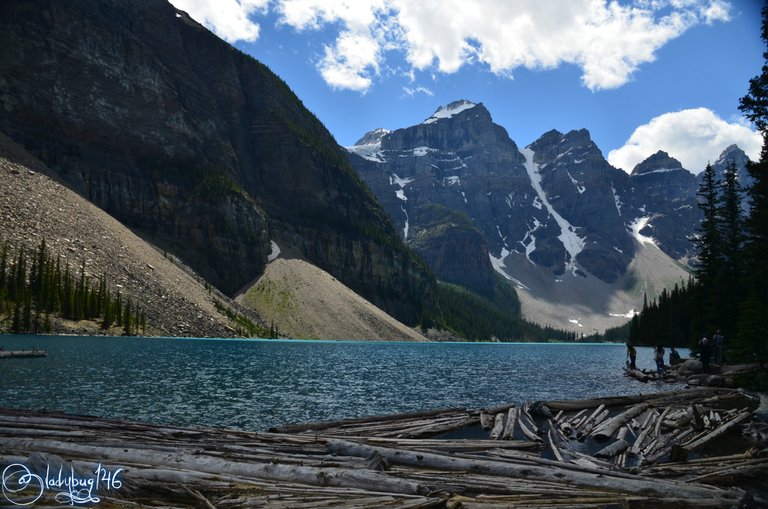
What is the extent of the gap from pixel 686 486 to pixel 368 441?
8.92 metres

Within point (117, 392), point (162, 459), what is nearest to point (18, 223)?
point (117, 392)

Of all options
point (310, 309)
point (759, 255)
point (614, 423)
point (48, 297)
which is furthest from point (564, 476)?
point (310, 309)

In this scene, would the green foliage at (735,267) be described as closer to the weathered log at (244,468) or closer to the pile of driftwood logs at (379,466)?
the pile of driftwood logs at (379,466)

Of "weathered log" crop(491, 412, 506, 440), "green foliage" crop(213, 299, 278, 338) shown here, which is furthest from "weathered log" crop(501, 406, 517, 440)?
"green foliage" crop(213, 299, 278, 338)

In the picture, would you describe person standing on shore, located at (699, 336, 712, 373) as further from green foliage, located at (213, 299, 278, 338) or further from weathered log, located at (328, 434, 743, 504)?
green foliage, located at (213, 299, 278, 338)

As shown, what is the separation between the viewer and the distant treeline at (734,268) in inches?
1398

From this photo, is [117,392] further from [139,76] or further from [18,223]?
[139,76]

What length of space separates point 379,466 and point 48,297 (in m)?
116

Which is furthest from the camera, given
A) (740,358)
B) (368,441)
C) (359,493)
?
(740,358)

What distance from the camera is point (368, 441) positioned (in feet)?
53.4

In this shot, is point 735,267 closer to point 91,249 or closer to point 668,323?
point 668,323

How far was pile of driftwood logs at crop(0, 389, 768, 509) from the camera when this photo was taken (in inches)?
437

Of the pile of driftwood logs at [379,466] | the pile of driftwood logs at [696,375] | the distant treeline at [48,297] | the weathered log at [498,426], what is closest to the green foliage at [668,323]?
the pile of driftwood logs at [696,375]

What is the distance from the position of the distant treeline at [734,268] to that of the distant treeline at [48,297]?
109 meters
